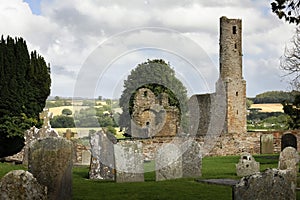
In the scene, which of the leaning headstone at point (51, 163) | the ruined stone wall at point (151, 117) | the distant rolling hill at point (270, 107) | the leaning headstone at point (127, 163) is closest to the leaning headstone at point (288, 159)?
the leaning headstone at point (127, 163)

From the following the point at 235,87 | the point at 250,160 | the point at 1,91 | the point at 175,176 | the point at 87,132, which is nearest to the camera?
the point at 175,176

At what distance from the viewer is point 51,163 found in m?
10.5

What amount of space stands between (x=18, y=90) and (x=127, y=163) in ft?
48.9

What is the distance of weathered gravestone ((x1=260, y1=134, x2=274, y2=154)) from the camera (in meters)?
30.5

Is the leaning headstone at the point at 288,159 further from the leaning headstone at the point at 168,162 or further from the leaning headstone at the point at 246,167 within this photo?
the leaning headstone at the point at 168,162

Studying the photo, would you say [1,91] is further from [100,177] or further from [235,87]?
[235,87]

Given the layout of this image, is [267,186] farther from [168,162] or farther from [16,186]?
[168,162]

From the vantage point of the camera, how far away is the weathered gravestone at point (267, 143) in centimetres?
3052

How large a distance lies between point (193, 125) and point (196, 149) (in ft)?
87.4

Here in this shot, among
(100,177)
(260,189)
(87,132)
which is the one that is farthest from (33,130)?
(260,189)

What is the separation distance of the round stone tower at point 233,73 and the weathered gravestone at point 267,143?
35.4ft

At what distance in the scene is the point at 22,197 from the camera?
9.16m

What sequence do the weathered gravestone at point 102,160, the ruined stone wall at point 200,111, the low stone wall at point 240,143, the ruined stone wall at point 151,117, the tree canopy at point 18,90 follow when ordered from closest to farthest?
the weathered gravestone at point 102,160 → the tree canopy at point 18,90 → the low stone wall at point 240,143 → the ruined stone wall at point 151,117 → the ruined stone wall at point 200,111

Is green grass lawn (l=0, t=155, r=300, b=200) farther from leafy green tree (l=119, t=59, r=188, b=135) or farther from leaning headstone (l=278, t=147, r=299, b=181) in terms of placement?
→ leafy green tree (l=119, t=59, r=188, b=135)
